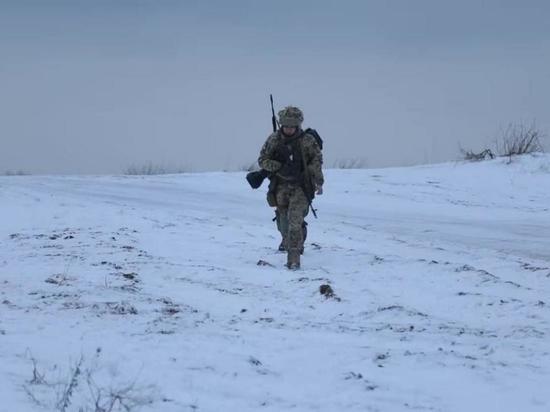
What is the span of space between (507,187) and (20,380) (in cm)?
1701

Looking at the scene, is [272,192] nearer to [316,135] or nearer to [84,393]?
[316,135]

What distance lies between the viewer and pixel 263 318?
18.7 feet

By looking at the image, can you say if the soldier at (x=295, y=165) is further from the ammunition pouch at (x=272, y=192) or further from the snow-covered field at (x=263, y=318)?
the snow-covered field at (x=263, y=318)

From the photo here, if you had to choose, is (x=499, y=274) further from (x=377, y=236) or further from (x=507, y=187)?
(x=507, y=187)

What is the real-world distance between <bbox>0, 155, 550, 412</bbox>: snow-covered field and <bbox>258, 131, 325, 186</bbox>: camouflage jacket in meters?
1.06

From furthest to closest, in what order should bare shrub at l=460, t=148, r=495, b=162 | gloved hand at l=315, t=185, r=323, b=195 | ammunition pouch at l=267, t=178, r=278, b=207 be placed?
bare shrub at l=460, t=148, r=495, b=162 → ammunition pouch at l=267, t=178, r=278, b=207 → gloved hand at l=315, t=185, r=323, b=195

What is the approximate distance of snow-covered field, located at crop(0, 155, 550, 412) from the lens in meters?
3.99

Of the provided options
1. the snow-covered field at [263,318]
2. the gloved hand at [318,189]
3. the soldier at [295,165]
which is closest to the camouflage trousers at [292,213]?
the soldier at [295,165]

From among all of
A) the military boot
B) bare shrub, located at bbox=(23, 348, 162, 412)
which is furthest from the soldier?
bare shrub, located at bbox=(23, 348, 162, 412)

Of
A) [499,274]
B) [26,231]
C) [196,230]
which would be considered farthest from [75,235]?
[499,274]

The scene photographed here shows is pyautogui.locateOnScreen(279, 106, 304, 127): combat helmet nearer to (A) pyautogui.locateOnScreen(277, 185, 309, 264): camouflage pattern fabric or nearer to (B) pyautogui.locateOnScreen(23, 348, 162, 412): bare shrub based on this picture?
(A) pyautogui.locateOnScreen(277, 185, 309, 264): camouflage pattern fabric

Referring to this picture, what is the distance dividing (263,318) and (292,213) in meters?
3.02

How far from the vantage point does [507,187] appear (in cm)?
1920

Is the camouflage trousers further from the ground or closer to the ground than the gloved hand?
closer to the ground
